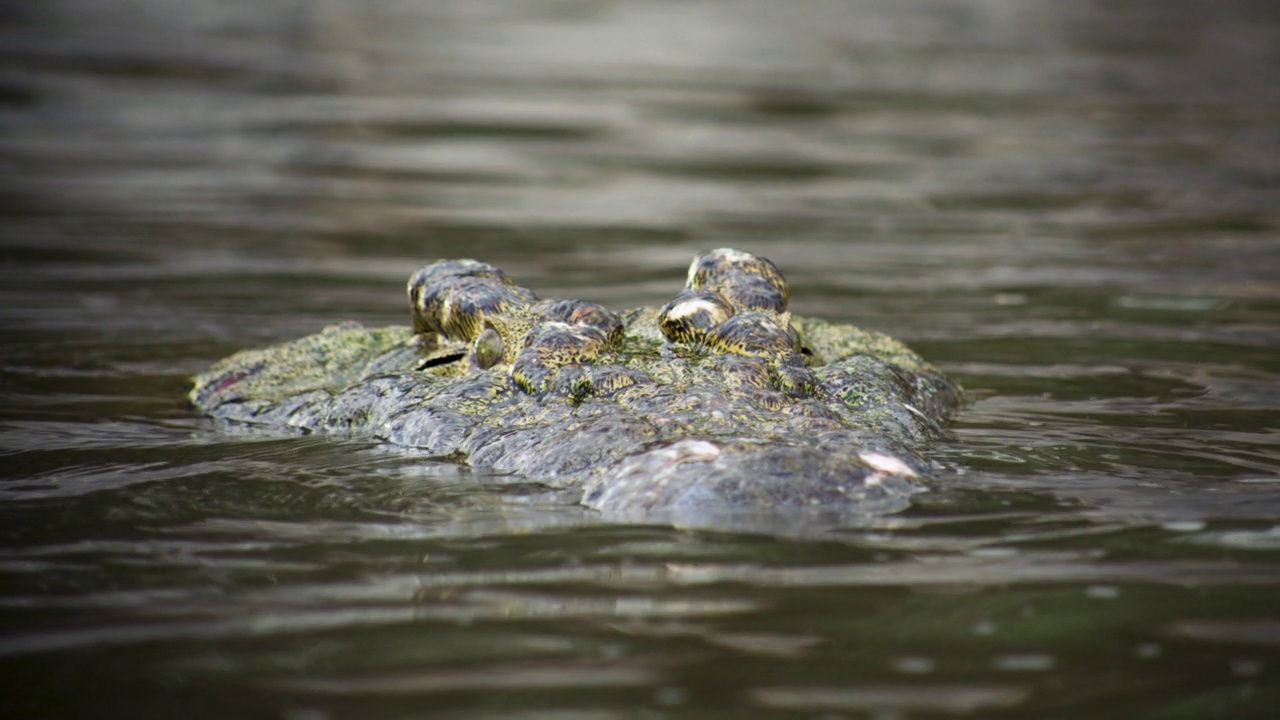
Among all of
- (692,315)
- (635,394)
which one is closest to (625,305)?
(692,315)

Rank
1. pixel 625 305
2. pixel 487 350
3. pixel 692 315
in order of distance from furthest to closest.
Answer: pixel 625 305, pixel 487 350, pixel 692 315

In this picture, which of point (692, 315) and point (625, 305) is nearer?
point (692, 315)

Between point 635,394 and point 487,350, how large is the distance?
2.55 feet

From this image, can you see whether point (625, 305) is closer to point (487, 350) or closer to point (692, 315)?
point (487, 350)

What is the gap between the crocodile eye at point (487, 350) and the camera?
4816 mm

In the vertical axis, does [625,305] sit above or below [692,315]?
below

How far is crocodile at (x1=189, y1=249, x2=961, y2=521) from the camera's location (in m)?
3.69

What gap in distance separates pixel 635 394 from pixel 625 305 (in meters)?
3.21

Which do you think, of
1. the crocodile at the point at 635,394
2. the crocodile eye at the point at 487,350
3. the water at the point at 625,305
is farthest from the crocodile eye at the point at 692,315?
the water at the point at 625,305

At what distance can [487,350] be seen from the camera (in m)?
4.82

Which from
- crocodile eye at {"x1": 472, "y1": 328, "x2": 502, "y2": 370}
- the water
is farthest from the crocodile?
the water

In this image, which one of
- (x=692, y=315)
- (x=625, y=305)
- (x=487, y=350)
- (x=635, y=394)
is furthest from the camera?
(x=625, y=305)

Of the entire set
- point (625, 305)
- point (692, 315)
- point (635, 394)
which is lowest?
point (625, 305)

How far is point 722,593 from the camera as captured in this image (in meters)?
3.06
